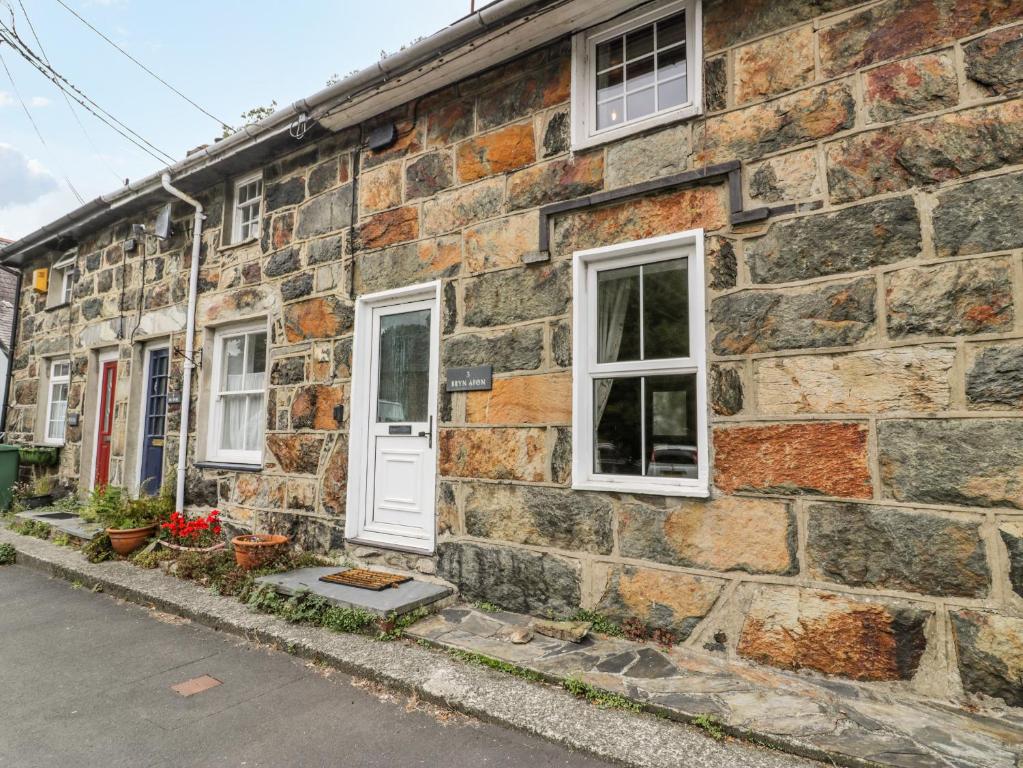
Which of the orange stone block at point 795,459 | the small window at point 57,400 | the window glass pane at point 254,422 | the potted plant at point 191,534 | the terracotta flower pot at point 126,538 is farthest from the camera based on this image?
the small window at point 57,400

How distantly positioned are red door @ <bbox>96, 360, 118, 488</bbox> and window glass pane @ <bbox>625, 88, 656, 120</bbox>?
749cm

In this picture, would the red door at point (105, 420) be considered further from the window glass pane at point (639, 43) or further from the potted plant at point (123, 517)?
the window glass pane at point (639, 43)

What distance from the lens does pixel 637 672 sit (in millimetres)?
2910

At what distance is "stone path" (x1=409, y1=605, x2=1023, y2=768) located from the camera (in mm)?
2240

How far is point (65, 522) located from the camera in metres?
6.61

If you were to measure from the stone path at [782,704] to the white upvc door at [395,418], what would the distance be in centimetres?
134

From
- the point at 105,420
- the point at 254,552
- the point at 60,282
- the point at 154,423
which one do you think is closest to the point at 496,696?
the point at 254,552

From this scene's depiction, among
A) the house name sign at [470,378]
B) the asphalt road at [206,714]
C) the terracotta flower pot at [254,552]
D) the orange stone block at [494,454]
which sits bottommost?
the asphalt road at [206,714]

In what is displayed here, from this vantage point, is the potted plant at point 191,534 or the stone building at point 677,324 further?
the potted plant at point 191,534

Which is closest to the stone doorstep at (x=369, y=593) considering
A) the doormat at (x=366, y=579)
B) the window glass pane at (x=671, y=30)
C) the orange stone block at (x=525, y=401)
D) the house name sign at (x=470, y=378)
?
the doormat at (x=366, y=579)

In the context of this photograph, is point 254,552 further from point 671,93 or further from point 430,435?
point 671,93

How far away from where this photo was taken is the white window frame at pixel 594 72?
3.51 m

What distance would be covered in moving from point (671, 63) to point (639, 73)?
8.7 inches

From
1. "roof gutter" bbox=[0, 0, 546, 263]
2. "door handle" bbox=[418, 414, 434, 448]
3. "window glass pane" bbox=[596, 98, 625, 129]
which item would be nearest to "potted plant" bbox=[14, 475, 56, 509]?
"roof gutter" bbox=[0, 0, 546, 263]
